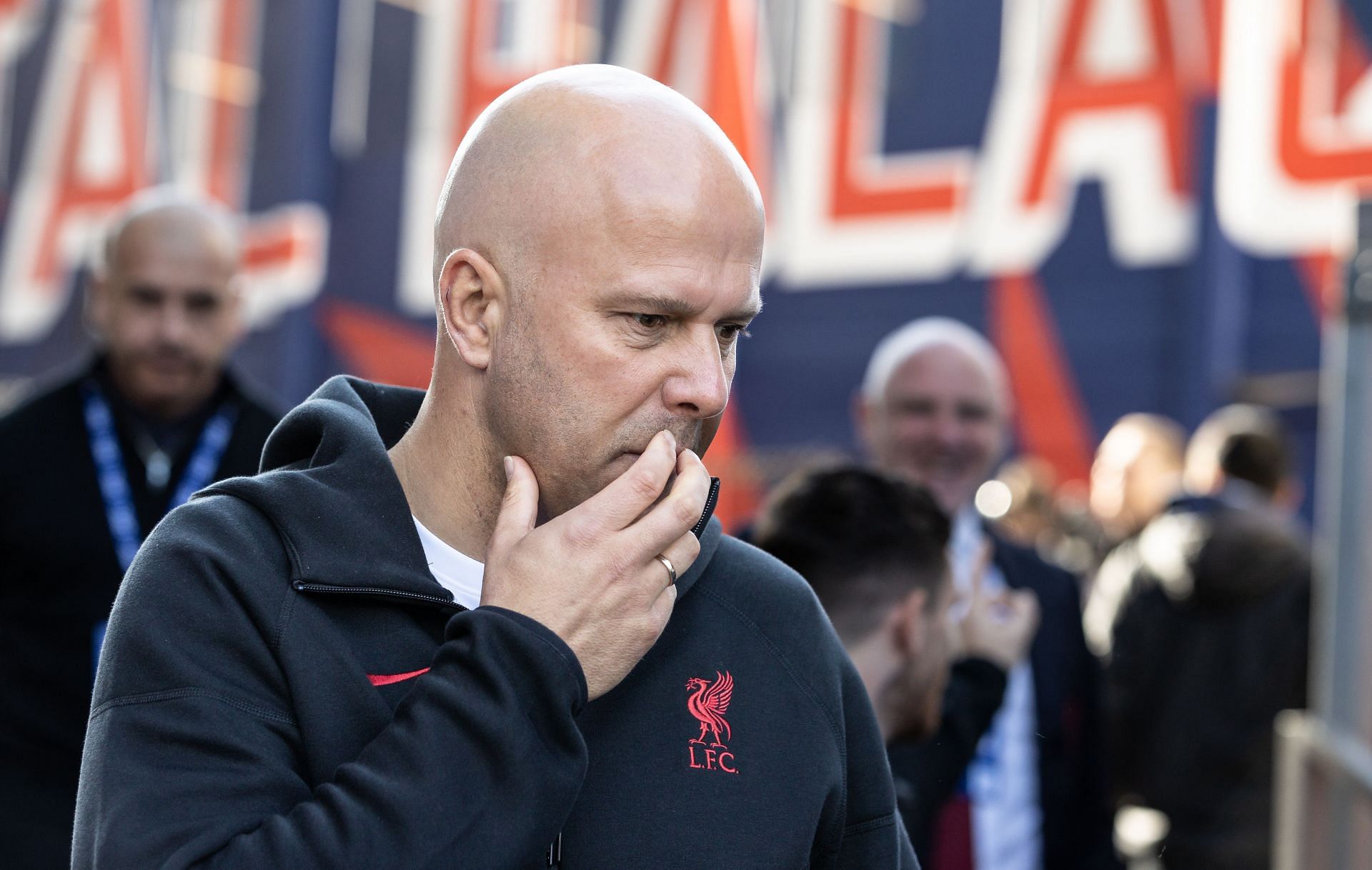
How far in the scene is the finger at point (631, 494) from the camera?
137 centimetres

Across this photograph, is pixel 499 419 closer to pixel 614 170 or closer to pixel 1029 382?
pixel 614 170

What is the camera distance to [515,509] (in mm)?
1405

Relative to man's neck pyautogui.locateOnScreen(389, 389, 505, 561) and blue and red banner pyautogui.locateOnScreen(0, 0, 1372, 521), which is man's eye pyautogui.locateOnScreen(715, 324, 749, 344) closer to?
man's neck pyautogui.locateOnScreen(389, 389, 505, 561)

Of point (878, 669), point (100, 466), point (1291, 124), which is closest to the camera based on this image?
point (878, 669)

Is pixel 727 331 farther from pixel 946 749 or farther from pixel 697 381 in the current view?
pixel 946 749

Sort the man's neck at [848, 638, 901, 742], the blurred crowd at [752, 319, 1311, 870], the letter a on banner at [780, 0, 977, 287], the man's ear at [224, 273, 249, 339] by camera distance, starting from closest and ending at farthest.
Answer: the man's neck at [848, 638, 901, 742], the blurred crowd at [752, 319, 1311, 870], the man's ear at [224, 273, 249, 339], the letter a on banner at [780, 0, 977, 287]

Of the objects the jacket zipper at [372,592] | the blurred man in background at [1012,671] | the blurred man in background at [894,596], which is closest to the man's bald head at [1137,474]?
the blurred man in background at [1012,671]

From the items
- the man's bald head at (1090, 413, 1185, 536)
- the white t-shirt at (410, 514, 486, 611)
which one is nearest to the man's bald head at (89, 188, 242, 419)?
the white t-shirt at (410, 514, 486, 611)

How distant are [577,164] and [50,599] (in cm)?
236

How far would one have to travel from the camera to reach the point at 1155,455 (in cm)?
650

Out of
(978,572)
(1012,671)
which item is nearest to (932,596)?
(978,572)

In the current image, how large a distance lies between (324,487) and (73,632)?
83.0 inches

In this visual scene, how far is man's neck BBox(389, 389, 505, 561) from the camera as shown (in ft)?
5.13

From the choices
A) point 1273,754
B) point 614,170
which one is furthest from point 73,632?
point 1273,754
